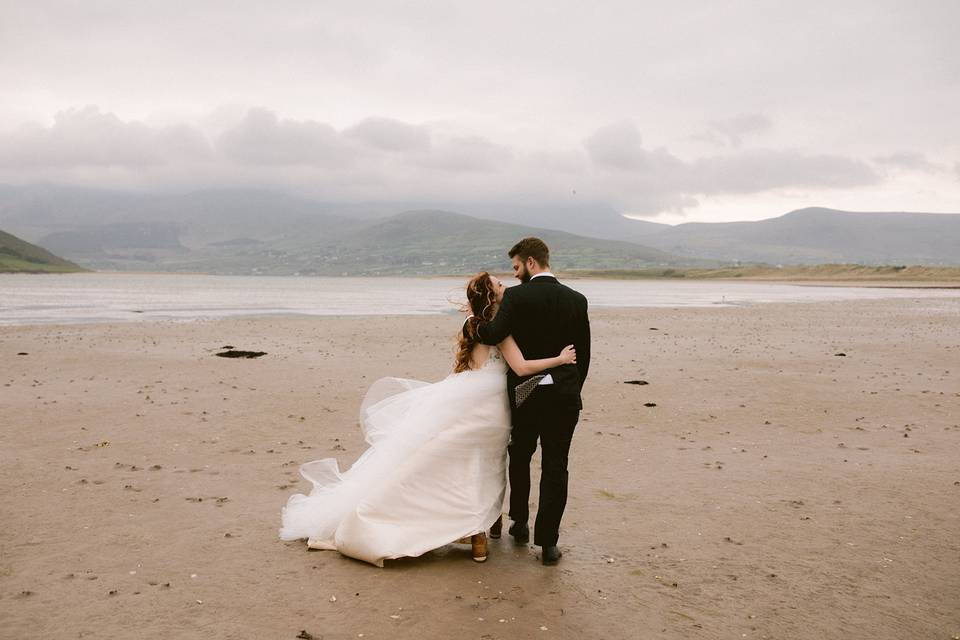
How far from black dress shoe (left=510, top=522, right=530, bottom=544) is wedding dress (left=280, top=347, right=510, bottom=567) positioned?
464 mm

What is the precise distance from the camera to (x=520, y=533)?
695 centimetres

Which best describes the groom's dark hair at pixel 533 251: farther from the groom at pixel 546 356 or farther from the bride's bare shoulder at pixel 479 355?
the bride's bare shoulder at pixel 479 355

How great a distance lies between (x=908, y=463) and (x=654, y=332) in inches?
872

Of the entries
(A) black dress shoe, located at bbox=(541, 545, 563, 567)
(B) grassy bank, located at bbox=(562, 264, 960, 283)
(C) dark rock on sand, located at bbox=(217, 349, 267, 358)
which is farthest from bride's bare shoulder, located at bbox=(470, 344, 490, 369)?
(B) grassy bank, located at bbox=(562, 264, 960, 283)

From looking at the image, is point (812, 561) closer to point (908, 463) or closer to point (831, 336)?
point (908, 463)

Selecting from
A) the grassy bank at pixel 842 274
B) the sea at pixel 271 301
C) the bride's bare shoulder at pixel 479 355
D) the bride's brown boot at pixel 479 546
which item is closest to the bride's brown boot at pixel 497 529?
the bride's brown boot at pixel 479 546

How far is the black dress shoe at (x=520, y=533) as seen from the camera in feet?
22.8

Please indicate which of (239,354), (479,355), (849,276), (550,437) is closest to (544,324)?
(479,355)

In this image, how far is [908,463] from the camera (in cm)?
994

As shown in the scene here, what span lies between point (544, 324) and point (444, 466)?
1544 mm

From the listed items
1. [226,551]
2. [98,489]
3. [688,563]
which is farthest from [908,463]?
[98,489]

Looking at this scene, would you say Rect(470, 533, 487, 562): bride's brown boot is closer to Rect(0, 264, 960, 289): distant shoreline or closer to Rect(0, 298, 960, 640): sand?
Rect(0, 298, 960, 640): sand

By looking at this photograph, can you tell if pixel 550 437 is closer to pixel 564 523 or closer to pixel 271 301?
pixel 564 523

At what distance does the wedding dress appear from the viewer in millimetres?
6340
